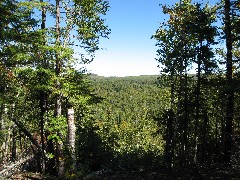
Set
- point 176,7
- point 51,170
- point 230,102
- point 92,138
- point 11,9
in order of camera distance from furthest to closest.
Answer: point 176,7
point 92,138
point 51,170
point 230,102
point 11,9

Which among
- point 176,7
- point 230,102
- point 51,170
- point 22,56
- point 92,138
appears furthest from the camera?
point 176,7

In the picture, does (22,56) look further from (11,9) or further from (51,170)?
(51,170)

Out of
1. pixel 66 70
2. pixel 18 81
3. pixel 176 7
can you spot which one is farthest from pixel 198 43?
pixel 18 81

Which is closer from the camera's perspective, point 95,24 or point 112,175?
point 112,175

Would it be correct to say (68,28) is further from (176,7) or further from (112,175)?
(176,7)

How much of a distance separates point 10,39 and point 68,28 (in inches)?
123

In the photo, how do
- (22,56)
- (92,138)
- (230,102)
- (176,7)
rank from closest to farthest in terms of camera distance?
1. (22,56)
2. (230,102)
3. (92,138)
4. (176,7)

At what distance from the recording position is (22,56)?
1324 centimetres

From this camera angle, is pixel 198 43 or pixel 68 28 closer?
pixel 68 28

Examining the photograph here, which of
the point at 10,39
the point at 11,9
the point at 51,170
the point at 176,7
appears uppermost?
the point at 176,7

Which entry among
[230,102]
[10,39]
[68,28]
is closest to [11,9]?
[10,39]

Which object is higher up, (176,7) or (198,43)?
(176,7)

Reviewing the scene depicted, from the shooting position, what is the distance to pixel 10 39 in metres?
15.3

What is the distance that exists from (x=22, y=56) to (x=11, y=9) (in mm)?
3446
